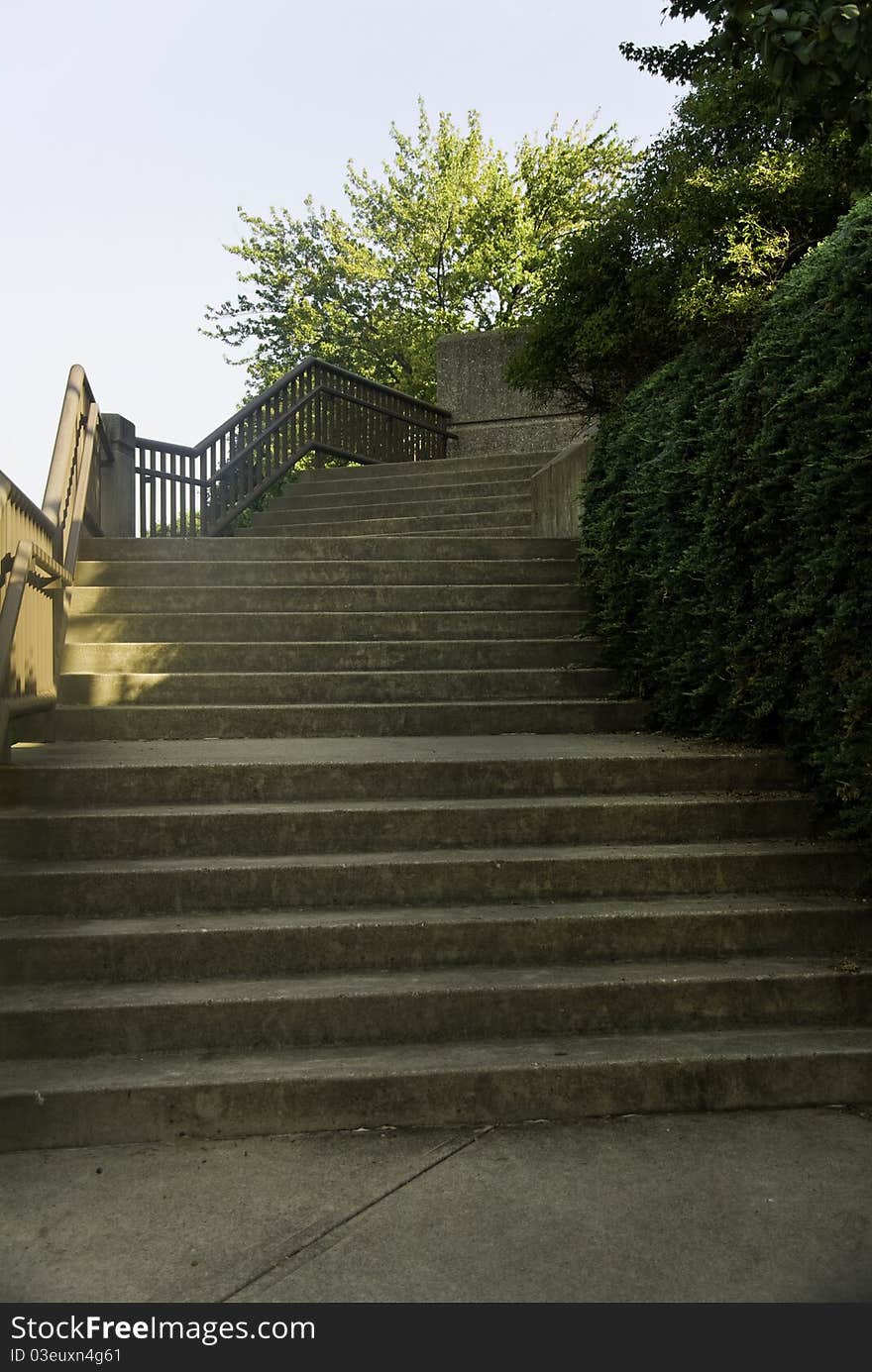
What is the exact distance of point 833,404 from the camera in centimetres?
418

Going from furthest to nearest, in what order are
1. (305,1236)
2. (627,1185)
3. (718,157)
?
(718,157), (627,1185), (305,1236)

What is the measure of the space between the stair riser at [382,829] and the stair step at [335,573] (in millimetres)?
3405

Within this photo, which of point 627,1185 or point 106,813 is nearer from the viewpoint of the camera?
point 627,1185

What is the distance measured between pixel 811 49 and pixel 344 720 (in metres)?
Answer: 3.88

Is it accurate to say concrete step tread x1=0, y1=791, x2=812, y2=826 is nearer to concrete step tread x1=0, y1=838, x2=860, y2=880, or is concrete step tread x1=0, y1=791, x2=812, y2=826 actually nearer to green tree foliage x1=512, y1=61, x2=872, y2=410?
concrete step tread x1=0, y1=838, x2=860, y2=880

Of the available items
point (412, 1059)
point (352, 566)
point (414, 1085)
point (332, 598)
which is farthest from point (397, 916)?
point (352, 566)

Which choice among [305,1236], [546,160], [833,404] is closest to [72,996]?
[305,1236]

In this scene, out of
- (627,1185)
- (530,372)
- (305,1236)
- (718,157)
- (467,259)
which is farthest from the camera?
(467,259)

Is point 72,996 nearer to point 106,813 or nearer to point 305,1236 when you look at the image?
point 106,813

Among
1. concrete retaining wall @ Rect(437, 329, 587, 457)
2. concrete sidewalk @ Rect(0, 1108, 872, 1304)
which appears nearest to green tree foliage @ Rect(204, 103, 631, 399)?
concrete retaining wall @ Rect(437, 329, 587, 457)

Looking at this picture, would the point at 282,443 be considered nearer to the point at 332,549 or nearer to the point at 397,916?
the point at 332,549

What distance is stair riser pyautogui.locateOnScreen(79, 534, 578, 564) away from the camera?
829cm

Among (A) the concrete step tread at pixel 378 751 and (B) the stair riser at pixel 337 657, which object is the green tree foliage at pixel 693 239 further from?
(A) the concrete step tread at pixel 378 751
